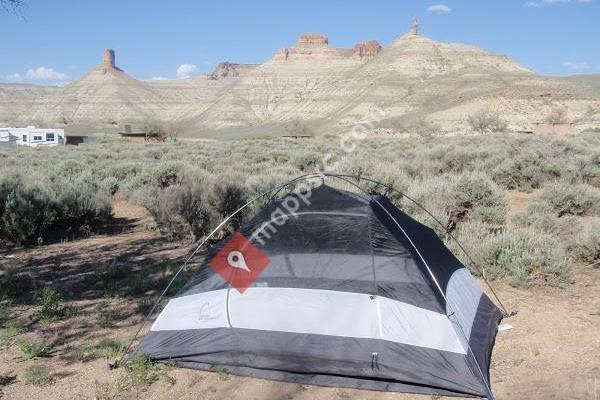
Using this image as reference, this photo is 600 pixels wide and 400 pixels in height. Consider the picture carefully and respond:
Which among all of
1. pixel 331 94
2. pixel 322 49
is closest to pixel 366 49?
pixel 322 49

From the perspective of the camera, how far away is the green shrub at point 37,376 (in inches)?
162

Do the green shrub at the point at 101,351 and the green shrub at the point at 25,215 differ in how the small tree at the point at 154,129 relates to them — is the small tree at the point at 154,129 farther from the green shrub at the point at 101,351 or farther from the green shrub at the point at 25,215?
the green shrub at the point at 101,351

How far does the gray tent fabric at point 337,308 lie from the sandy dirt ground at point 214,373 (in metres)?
0.18

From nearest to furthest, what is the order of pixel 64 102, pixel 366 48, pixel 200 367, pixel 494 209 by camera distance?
1. pixel 200 367
2. pixel 494 209
3. pixel 64 102
4. pixel 366 48

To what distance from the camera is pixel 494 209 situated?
9.38 meters

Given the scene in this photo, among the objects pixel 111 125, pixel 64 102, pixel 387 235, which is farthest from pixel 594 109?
pixel 64 102

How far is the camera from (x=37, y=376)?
4.18 metres

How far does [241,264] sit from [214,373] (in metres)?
1.12

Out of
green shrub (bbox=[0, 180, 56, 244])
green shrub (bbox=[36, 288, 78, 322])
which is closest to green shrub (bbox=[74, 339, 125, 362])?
green shrub (bbox=[36, 288, 78, 322])

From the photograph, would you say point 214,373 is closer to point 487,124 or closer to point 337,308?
point 337,308

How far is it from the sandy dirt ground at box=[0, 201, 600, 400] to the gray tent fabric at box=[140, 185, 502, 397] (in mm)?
179

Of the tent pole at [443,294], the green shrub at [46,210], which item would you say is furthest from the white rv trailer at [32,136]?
the tent pole at [443,294]

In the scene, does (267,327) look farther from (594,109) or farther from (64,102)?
(64,102)

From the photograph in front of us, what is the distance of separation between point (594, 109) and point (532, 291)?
Answer: 6279cm
